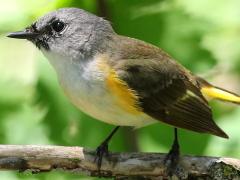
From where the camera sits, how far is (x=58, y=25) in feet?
18.8

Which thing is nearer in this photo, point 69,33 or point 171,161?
point 171,161

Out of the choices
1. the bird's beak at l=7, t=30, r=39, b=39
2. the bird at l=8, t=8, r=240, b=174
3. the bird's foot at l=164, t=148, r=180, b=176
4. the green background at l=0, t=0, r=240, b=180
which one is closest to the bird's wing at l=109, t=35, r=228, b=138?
the bird at l=8, t=8, r=240, b=174

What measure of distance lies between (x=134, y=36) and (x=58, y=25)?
1.86 ft

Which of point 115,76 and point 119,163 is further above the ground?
point 115,76

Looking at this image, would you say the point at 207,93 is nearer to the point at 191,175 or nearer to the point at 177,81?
the point at 177,81

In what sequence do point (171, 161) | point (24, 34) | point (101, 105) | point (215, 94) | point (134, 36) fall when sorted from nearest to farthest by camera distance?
point (101, 105), point (171, 161), point (24, 34), point (134, 36), point (215, 94)

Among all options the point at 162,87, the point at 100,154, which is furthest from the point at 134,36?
the point at 100,154

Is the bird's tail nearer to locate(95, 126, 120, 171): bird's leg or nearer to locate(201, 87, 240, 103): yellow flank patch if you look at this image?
locate(201, 87, 240, 103): yellow flank patch

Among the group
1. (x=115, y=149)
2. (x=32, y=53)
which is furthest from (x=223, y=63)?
(x=32, y=53)

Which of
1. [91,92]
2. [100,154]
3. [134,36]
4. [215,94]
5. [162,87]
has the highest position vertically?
[134,36]

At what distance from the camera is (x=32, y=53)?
7.32 metres

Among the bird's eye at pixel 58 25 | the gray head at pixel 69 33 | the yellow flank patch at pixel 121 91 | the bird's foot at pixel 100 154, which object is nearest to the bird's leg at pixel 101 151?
the bird's foot at pixel 100 154

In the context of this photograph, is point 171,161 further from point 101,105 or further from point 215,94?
point 215,94

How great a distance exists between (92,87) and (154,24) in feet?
2.30
